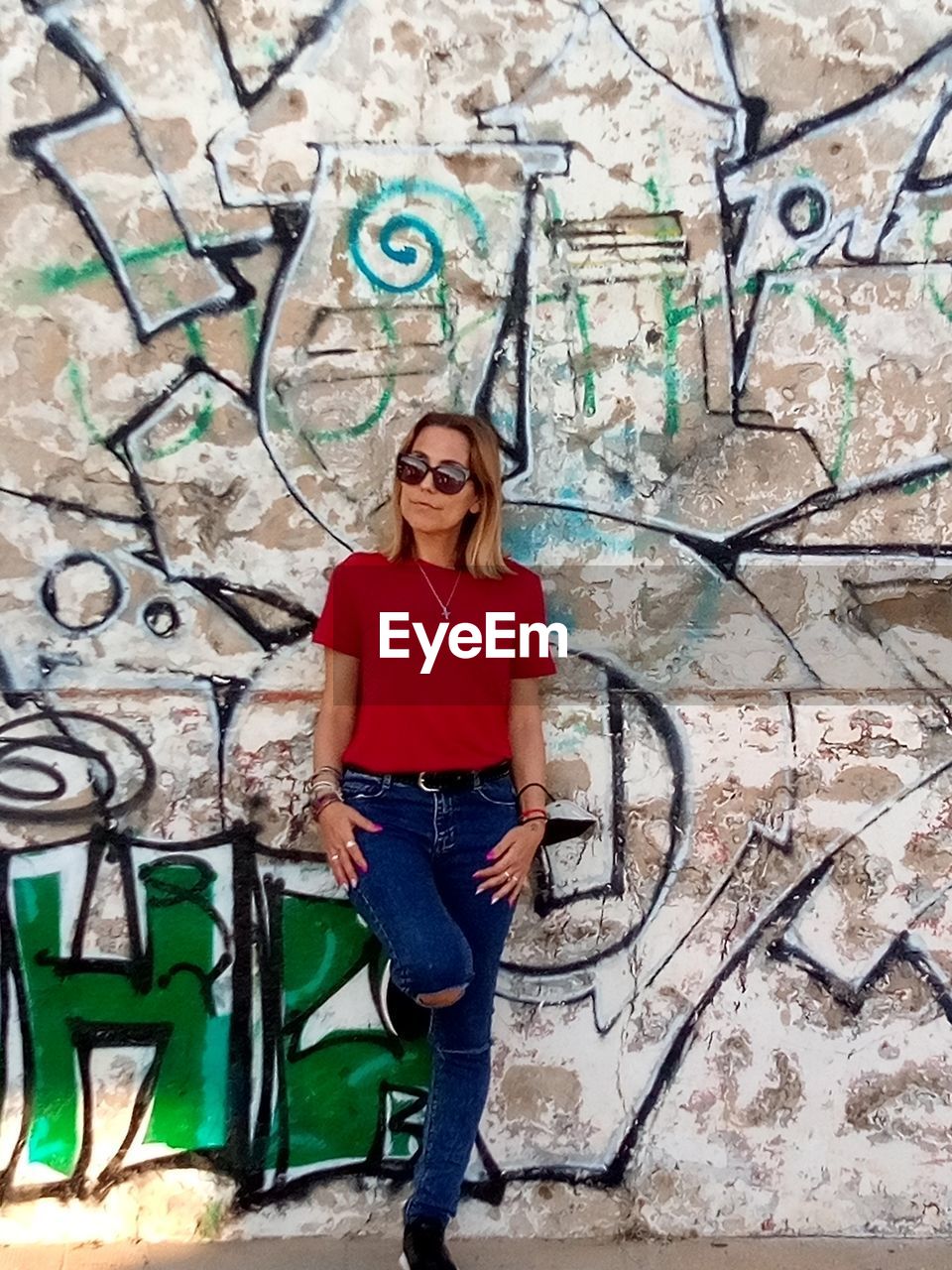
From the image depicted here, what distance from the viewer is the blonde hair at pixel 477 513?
94.6 inches

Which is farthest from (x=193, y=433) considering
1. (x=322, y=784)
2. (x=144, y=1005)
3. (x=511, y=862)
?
(x=144, y=1005)

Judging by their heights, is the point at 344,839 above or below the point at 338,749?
below

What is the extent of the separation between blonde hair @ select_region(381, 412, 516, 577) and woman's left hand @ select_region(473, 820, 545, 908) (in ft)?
2.03

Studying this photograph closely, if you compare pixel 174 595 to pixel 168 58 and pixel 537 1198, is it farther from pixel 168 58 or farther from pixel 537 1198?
pixel 537 1198

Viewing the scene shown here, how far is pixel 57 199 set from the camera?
8.30 ft

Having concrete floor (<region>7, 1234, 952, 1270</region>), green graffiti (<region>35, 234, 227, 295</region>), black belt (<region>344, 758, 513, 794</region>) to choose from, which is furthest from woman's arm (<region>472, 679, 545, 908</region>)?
green graffiti (<region>35, 234, 227, 295</region>)

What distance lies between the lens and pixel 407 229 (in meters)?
2.58

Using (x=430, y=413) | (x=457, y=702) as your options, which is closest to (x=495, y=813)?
(x=457, y=702)

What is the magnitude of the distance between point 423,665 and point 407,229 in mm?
1117

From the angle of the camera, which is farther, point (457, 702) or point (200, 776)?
point (200, 776)

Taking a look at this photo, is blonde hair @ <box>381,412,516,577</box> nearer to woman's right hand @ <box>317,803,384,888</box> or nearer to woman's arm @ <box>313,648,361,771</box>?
woman's arm @ <box>313,648,361,771</box>

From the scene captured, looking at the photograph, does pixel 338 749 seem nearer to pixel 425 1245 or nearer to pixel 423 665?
pixel 423 665

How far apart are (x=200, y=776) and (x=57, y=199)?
148 cm

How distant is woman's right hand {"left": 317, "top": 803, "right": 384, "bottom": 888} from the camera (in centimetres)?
226
